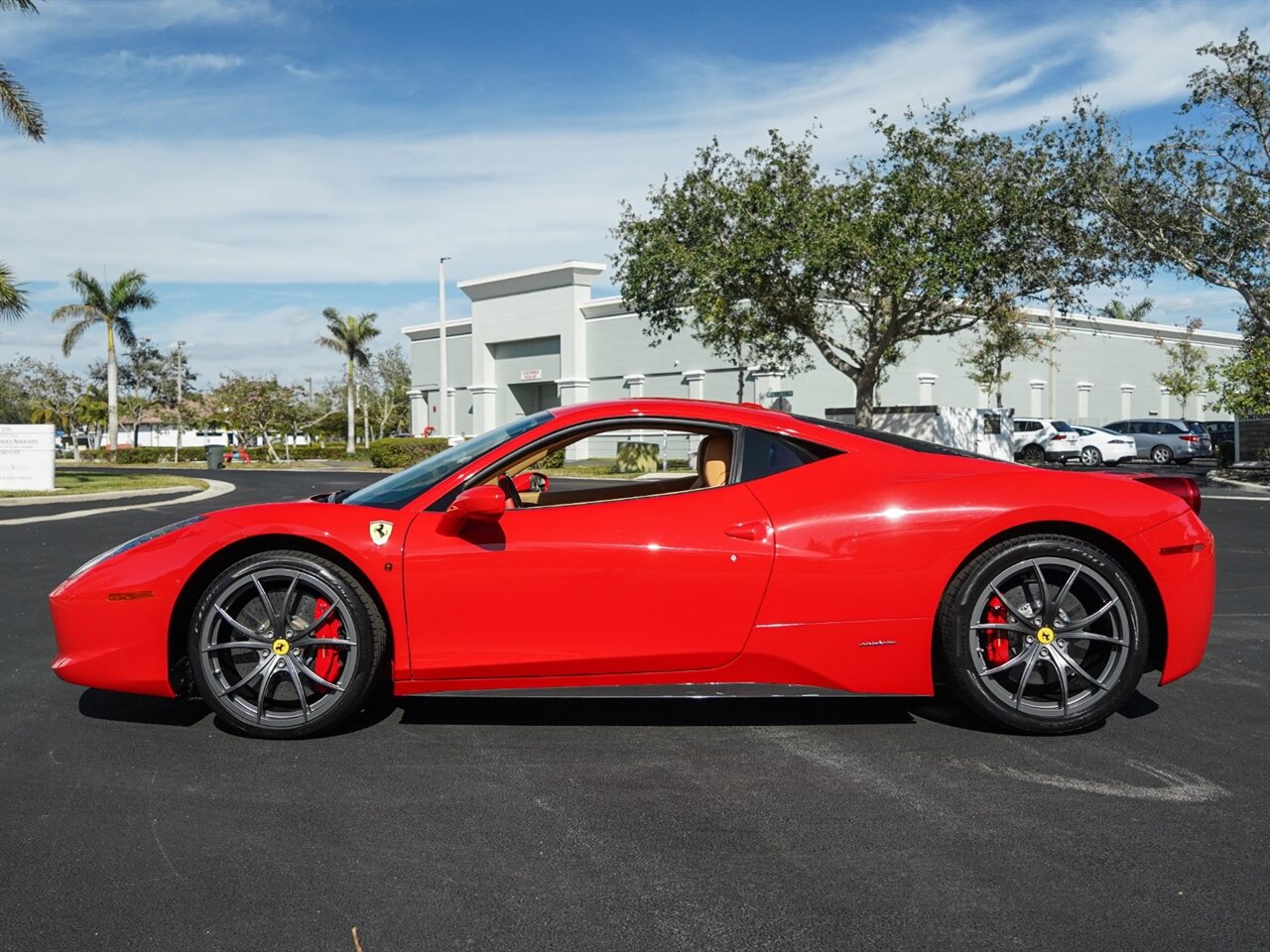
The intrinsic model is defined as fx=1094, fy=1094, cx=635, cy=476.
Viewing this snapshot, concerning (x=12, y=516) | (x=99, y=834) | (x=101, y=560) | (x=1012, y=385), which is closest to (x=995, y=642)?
(x=99, y=834)

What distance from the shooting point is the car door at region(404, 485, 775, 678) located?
13.8ft

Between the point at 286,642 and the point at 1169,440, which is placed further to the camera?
the point at 1169,440

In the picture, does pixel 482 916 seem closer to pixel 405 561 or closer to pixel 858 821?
pixel 858 821

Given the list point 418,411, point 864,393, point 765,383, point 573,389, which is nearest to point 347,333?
point 418,411

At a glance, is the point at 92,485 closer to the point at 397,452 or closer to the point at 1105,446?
the point at 397,452

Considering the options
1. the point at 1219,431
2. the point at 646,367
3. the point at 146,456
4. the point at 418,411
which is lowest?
the point at 146,456

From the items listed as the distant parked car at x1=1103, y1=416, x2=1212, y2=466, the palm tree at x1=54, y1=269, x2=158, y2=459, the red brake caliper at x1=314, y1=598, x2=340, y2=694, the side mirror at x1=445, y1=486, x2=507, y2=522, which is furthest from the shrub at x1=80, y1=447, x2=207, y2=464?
the side mirror at x1=445, y1=486, x2=507, y2=522

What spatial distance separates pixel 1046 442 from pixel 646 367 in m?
17.3

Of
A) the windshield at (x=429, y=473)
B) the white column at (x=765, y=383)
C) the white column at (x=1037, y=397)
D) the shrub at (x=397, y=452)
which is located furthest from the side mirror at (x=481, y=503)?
the white column at (x=1037, y=397)

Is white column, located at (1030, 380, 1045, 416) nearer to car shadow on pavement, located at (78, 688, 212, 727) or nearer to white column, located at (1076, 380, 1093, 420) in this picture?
white column, located at (1076, 380, 1093, 420)

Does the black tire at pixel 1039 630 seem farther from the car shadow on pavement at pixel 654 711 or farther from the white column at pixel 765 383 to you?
the white column at pixel 765 383

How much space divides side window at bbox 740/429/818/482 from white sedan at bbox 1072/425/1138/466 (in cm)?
3607

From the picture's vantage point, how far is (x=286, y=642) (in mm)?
4305

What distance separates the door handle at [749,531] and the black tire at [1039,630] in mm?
776
